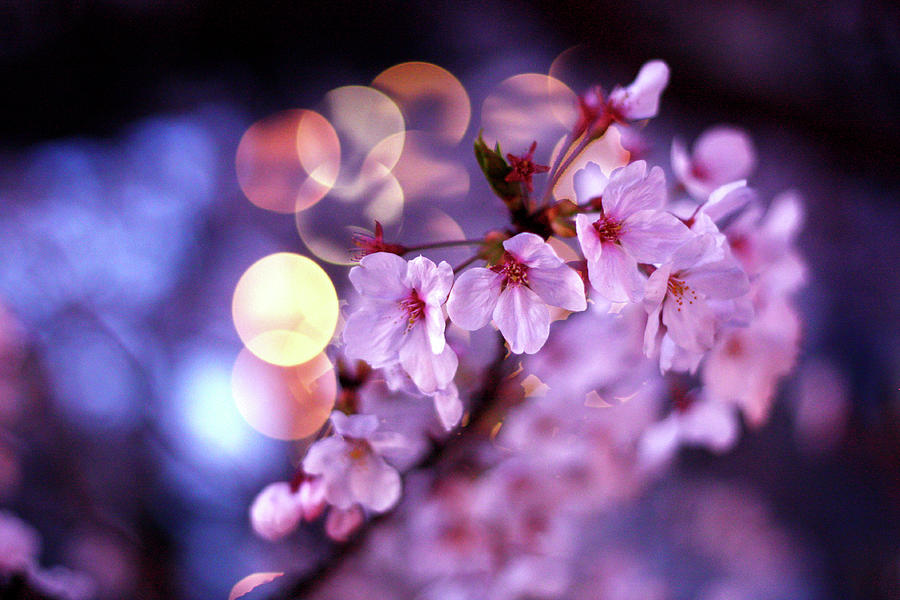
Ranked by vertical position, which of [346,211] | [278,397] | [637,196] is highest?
[637,196]

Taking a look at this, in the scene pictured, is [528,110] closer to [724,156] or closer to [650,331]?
[724,156]

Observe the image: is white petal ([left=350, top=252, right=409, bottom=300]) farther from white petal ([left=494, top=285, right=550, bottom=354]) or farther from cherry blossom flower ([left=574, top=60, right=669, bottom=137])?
cherry blossom flower ([left=574, top=60, right=669, bottom=137])

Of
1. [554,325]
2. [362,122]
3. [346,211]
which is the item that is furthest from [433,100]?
[554,325]

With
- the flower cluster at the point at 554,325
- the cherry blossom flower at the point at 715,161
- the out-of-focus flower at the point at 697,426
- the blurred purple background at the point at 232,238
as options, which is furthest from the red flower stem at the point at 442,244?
the blurred purple background at the point at 232,238

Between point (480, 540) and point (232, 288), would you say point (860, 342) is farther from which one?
point (232, 288)

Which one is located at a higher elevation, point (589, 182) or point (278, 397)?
point (589, 182)

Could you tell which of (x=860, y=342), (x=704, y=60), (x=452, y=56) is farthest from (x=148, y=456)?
(x=860, y=342)
